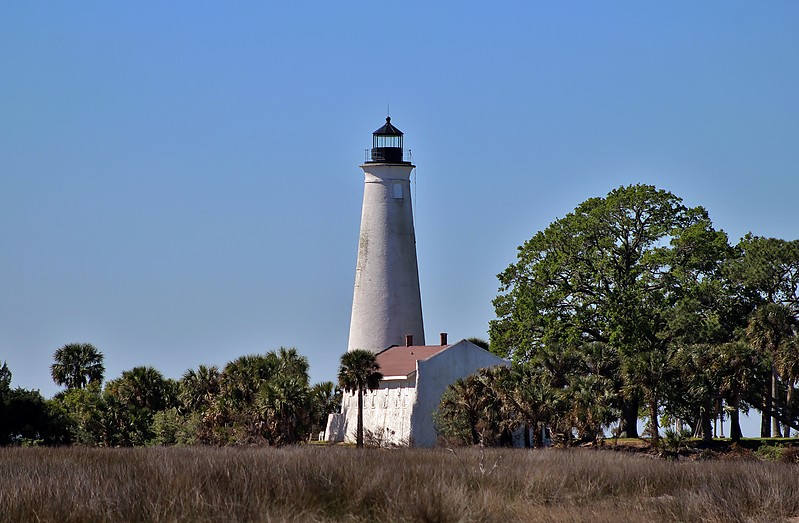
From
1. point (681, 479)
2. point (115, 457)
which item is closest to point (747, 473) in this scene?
point (681, 479)

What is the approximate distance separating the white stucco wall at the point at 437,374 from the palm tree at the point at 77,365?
2313cm

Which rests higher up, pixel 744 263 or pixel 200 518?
pixel 744 263

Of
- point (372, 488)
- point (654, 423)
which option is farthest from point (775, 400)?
point (372, 488)

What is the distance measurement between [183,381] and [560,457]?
96.7 feet

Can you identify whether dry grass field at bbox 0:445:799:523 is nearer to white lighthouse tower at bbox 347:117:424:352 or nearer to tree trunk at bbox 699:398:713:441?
tree trunk at bbox 699:398:713:441

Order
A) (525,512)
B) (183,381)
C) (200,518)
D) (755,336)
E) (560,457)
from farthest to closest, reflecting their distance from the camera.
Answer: (183,381) < (755,336) < (560,457) < (525,512) < (200,518)

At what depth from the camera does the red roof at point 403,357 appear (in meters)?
59.1

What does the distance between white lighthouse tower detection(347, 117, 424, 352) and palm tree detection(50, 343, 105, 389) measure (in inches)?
665

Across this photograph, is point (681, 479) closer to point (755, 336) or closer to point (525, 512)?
point (525, 512)

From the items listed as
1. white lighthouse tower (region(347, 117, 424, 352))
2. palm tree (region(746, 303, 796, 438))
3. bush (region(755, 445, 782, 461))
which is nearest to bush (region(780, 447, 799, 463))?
bush (region(755, 445, 782, 461))

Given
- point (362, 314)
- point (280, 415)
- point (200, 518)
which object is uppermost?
point (362, 314)

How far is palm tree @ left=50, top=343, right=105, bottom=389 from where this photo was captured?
74.4 metres

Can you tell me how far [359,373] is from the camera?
57.0 meters

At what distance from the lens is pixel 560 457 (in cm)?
3581
